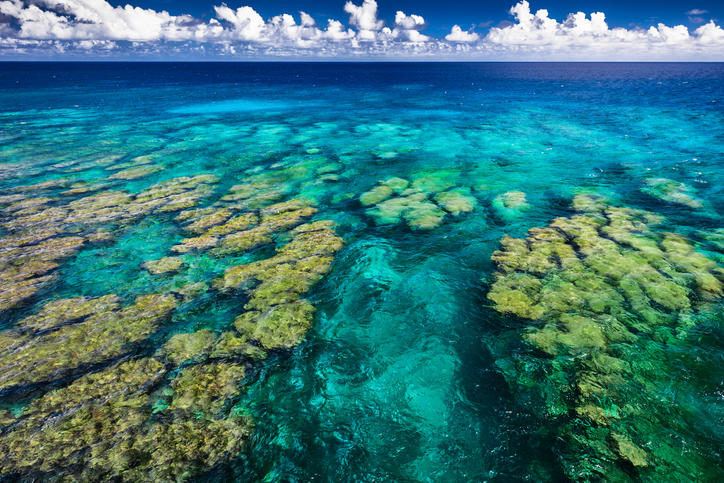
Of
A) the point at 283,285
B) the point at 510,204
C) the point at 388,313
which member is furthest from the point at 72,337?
the point at 510,204

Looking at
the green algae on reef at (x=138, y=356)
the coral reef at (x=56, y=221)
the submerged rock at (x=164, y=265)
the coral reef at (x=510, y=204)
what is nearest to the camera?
the green algae on reef at (x=138, y=356)

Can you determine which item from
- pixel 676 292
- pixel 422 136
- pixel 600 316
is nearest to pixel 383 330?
pixel 600 316

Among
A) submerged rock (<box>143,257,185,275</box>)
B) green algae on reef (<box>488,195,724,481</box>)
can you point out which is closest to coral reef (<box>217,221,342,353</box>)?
submerged rock (<box>143,257,185,275</box>)

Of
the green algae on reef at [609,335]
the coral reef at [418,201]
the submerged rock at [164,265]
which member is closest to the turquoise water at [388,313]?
the green algae on reef at [609,335]

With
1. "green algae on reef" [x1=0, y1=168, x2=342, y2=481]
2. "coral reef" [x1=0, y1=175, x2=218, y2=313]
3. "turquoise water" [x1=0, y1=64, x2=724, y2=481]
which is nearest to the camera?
"green algae on reef" [x1=0, y1=168, x2=342, y2=481]

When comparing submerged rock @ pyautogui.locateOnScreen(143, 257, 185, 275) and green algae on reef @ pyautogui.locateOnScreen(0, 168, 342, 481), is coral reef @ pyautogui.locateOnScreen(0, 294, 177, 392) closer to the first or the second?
green algae on reef @ pyautogui.locateOnScreen(0, 168, 342, 481)

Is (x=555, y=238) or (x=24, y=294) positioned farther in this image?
(x=555, y=238)

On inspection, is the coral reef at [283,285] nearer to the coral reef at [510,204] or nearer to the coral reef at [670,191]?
the coral reef at [510,204]

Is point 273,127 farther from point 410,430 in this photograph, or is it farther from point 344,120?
point 410,430

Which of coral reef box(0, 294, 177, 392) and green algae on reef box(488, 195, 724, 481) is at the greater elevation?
green algae on reef box(488, 195, 724, 481)
